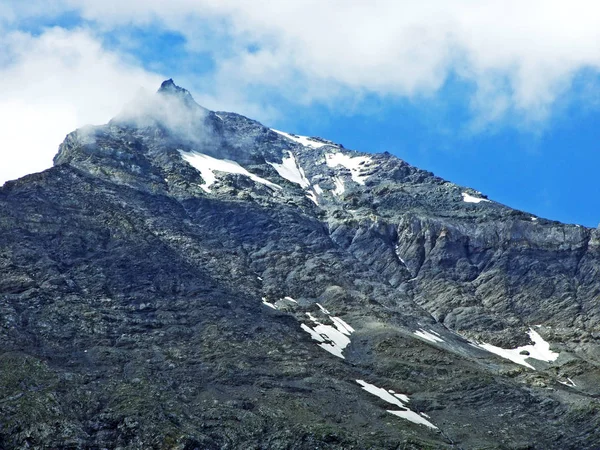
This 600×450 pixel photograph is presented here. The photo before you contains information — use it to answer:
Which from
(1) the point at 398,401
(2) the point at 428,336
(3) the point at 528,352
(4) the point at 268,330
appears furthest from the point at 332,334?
(3) the point at 528,352

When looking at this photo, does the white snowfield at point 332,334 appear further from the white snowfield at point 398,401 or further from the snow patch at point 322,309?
the white snowfield at point 398,401

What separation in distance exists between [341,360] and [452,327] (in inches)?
1847

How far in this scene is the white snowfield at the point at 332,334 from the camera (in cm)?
13375

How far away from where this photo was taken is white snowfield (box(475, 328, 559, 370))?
151500mm

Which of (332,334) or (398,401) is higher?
(332,334)

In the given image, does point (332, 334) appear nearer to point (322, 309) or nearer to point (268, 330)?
point (268, 330)

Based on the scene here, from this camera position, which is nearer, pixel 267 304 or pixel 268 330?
pixel 268 330

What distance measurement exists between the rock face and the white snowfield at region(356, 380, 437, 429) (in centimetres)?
36

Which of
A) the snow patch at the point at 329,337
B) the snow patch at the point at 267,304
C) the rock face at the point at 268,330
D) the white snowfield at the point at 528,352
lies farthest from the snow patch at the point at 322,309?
the white snowfield at the point at 528,352

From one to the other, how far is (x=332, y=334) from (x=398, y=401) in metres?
26.6

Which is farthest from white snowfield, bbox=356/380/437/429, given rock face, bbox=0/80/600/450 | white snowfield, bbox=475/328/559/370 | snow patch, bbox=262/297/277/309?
white snowfield, bbox=475/328/559/370

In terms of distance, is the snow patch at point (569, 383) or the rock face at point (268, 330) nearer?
the rock face at point (268, 330)

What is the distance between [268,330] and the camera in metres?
131

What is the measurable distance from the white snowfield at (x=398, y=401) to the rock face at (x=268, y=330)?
1.19ft
